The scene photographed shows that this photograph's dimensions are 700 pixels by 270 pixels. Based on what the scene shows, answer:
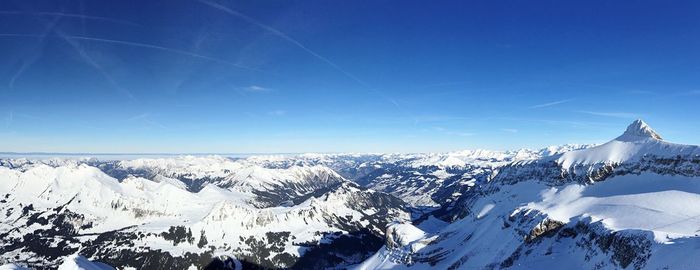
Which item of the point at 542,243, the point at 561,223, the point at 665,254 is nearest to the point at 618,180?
the point at 561,223

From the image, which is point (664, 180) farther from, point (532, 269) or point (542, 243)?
point (532, 269)

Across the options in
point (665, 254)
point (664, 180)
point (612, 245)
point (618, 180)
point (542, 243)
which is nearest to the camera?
point (665, 254)

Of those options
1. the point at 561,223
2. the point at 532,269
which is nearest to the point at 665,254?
the point at 532,269

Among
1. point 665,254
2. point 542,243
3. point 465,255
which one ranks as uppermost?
point 665,254

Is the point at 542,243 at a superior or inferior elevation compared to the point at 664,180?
inferior

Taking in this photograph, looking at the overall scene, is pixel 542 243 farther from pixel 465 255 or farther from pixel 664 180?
pixel 664 180

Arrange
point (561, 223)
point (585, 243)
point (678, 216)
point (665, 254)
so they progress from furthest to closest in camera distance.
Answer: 1. point (561, 223)
2. point (678, 216)
3. point (585, 243)
4. point (665, 254)

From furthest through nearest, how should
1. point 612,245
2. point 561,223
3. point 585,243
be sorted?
point 561,223
point 585,243
point 612,245

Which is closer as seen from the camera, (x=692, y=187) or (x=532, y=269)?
(x=532, y=269)

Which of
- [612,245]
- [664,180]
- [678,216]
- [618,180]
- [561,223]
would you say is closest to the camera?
[612,245]
